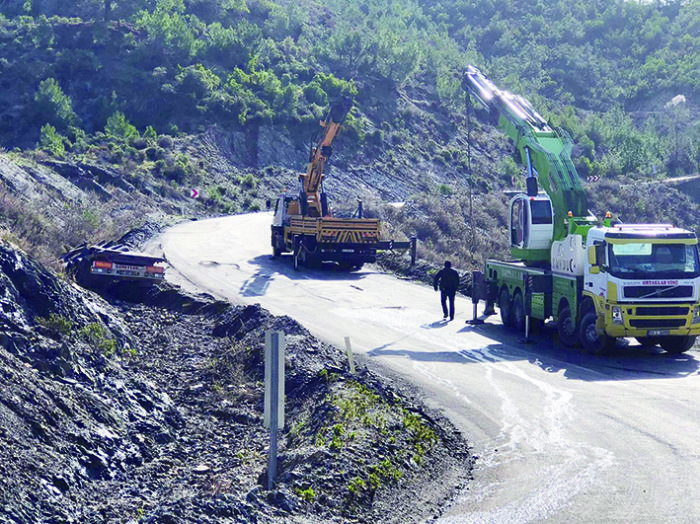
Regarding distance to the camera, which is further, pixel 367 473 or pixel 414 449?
pixel 414 449

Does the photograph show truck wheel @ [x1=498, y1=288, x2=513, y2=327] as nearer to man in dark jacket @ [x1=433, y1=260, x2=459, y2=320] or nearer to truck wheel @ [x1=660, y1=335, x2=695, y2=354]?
man in dark jacket @ [x1=433, y1=260, x2=459, y2=320]

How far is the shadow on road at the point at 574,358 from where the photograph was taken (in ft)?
56.0

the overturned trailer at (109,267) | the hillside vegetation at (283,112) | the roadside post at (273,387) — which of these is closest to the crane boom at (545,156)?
the overturned trailer at (109,267)

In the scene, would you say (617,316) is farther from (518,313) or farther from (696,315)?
(518,313)

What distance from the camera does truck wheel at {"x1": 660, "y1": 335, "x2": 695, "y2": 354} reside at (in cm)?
1889

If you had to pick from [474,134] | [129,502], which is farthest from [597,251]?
[474,134]

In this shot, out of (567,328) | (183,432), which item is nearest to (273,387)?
(183,432)

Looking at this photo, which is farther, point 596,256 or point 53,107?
point 53,107

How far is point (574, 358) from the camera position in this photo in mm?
18641

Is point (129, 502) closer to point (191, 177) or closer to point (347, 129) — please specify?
point (191, 177)

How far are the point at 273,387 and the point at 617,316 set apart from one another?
34.8 ft

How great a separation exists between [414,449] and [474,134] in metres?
85.0

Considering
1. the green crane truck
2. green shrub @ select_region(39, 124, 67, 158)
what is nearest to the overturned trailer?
the green crane truck

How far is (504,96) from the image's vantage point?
25391 mm
